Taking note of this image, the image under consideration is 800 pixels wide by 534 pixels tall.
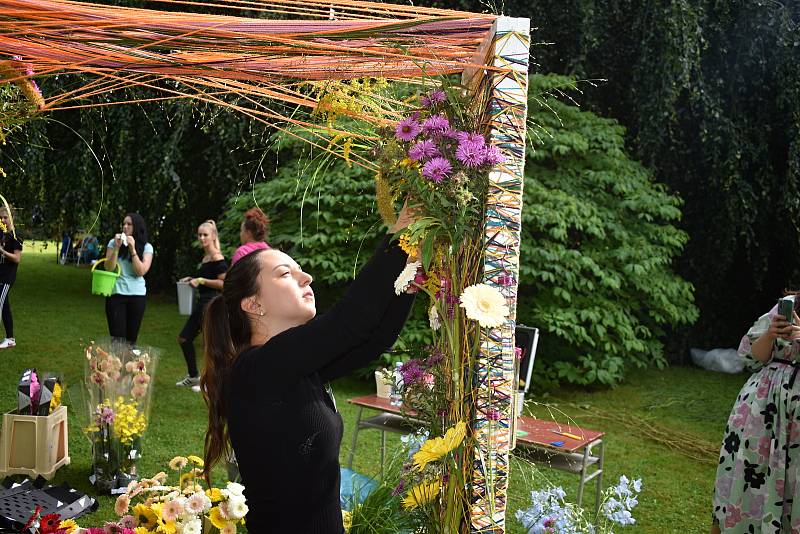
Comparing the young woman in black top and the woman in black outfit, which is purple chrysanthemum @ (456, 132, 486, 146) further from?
the young woman in black top

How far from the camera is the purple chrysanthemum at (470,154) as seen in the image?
5.00 feet

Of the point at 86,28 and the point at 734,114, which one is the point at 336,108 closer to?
the point at 86,28

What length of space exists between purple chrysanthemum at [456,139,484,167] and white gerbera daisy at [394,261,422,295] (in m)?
0.24

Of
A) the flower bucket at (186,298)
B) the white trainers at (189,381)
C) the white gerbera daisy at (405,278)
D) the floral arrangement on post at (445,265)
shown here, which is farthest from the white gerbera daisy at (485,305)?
the flower bucket at (186,298)

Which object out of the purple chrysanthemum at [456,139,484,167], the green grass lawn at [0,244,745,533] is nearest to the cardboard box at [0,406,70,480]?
the green grass lawn at [0,244,745,533]

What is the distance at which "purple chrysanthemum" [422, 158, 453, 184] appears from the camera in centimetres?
152

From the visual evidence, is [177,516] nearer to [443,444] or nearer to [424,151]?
[443,444]

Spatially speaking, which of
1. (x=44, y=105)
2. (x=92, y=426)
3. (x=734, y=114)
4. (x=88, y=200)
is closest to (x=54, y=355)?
(x=88, y=200)

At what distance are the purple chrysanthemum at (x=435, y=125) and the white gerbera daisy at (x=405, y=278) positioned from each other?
31 cm

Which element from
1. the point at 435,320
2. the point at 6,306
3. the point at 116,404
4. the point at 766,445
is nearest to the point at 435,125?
the point at 435,320

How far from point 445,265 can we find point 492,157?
0.29 metres

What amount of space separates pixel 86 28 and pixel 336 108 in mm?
630

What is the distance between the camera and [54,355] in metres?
7.34

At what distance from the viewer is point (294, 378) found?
1470 millimetres
